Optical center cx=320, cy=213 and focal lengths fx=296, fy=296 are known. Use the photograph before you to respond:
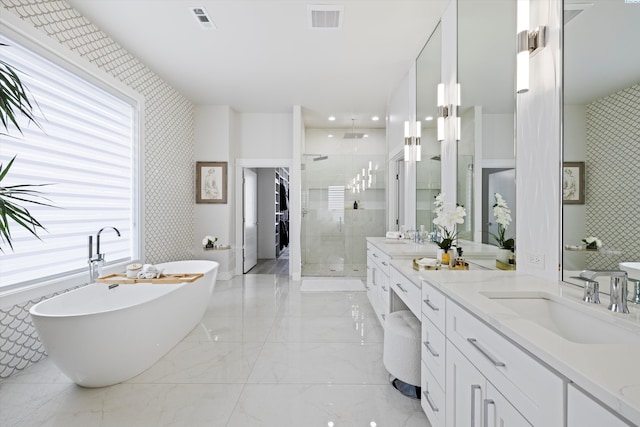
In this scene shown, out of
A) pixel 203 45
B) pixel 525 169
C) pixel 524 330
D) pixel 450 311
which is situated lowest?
pixel 450 311

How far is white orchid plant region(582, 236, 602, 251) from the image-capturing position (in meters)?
1.21

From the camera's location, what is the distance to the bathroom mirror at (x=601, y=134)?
1038 millimetres

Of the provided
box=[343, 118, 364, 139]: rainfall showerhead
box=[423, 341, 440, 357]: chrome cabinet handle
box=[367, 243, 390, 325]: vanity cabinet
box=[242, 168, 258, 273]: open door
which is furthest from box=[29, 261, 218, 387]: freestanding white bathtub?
box=[343, 118, 364, 139]: rainfall showerhead

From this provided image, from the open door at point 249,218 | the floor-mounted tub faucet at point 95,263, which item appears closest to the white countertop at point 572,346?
the floor-mounted tub faucet at point 95,263

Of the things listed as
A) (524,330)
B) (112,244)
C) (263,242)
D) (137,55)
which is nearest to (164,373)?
(112,244)

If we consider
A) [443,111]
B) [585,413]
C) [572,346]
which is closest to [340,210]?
[443,111]

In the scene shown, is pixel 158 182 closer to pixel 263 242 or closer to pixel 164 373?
pixel 164 373

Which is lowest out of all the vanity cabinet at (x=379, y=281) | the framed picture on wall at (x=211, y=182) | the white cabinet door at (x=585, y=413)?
the vanity cabinet at (x=379, y=281)

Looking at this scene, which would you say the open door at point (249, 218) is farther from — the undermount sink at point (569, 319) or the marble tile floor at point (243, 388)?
the undermount sink at point (569, 319)

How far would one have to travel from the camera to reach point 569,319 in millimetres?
1130

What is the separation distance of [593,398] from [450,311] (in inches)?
27.6

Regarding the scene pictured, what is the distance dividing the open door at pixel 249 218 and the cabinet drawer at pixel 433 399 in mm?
4628

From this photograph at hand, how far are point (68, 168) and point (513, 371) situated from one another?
11.8 ft

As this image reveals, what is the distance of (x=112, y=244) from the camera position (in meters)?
3.38
